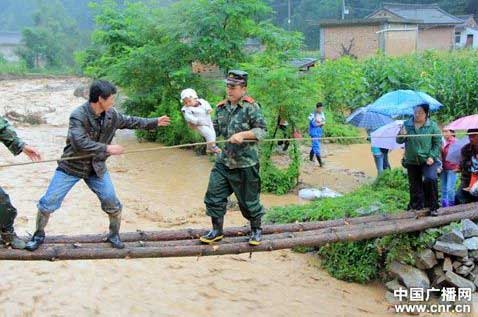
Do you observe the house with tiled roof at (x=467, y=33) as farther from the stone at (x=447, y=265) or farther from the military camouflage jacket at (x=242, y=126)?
the military camouflage jacket at (x=242, y=126)

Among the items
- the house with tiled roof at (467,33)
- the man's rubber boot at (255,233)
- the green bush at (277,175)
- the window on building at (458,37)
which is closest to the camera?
the man's rubber boot at (255,233)

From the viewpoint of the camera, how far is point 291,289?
5.85 metres

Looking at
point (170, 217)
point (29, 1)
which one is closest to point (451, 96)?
point (170, 217)

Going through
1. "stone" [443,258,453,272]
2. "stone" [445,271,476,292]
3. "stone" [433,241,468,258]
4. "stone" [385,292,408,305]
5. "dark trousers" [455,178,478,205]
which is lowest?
"stone" [385,292,408,305]

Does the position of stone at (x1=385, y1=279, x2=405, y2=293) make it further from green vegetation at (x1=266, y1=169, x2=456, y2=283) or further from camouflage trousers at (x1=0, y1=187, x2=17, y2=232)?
camouflage trousers at (x1=0, y1=187, x2=17, y2=232)

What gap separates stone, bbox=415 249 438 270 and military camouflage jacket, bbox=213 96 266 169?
256 centimetres

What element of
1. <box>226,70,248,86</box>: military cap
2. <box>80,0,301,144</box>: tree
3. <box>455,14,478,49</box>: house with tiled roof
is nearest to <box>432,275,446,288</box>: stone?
<box>226,70,248,86</box>: military cap

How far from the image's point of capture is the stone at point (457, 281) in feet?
18.1

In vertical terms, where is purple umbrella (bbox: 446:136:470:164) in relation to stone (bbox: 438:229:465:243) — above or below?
above

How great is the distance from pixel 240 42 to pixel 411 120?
25.2 feet

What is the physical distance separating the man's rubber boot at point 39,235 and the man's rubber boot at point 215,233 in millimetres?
1215

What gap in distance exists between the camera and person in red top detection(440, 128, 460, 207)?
617 cm

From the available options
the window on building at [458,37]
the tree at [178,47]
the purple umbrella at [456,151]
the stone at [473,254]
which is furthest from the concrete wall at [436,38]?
the stone at [473,254]

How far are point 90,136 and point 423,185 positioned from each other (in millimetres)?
3348
